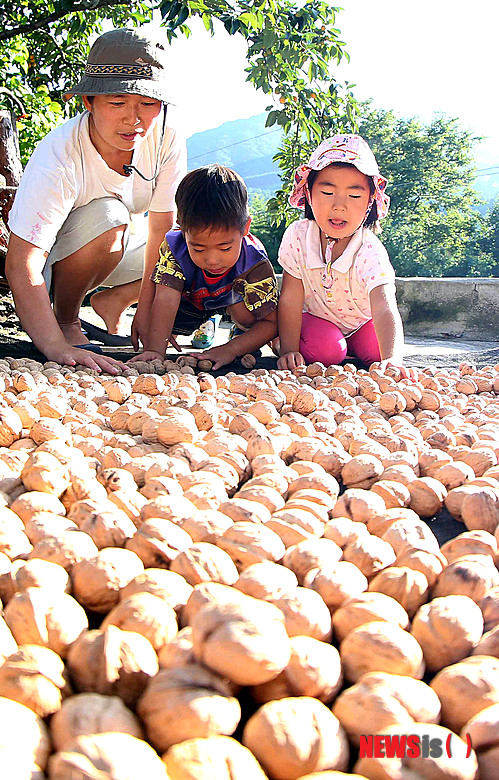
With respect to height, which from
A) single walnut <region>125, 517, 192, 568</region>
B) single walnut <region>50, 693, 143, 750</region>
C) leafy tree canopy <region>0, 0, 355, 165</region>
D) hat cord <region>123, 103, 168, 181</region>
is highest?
leafy tree canopy <region>0, 0, 355, 165</region>

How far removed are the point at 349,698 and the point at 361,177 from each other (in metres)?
2.37

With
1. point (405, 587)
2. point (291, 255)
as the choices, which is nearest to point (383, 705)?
point (405, 587)

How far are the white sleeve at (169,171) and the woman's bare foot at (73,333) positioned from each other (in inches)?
28.0

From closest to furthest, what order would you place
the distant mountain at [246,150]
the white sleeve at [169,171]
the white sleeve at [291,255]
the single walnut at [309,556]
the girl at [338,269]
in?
the single walnut at [309,556], the girl at [338,269], the white sleeve at [291,255], the white sleeve at [169,171], the distant mountain at [246,150]

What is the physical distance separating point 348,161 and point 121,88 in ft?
3.06

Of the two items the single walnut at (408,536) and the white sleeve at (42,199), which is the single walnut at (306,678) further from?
the white sleeve at (42,199)

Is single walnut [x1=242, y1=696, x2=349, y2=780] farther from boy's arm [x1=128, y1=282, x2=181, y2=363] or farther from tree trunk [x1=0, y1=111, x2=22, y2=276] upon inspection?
tree trunk [x1=0, y1=111, x2=22, y2=276]

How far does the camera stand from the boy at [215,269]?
2.63m

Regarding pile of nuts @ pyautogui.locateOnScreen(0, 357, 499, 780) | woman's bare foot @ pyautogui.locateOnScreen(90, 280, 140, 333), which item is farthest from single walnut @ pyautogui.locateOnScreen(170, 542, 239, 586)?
woman's bare foot @ pyautogui.locateOnScreen(90, 280, 140, 333)

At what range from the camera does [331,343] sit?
3057 mm

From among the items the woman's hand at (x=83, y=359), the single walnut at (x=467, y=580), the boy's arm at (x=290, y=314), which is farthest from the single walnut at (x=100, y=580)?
the boy's arm at (x=290, y=314)

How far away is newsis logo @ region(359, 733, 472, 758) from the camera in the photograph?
66 cm

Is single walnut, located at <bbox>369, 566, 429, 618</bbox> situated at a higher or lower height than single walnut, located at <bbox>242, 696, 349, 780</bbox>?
higher

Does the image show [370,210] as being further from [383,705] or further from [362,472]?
[383,705]
